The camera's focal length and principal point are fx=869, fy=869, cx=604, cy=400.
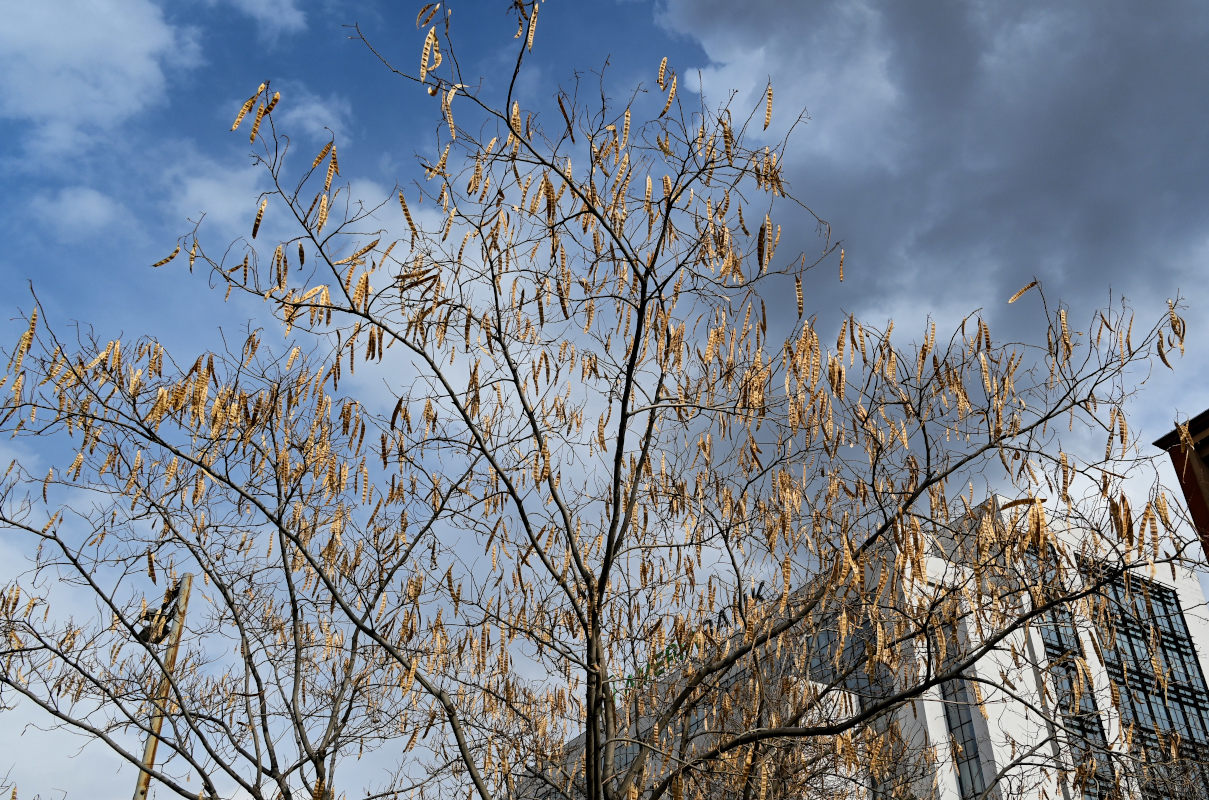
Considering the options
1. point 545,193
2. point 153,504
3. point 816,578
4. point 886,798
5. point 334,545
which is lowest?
point 886,798

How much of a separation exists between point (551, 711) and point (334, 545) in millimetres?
2585

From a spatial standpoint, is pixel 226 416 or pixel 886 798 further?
pixel 886 798

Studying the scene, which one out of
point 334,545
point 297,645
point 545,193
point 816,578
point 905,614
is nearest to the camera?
point 905,614

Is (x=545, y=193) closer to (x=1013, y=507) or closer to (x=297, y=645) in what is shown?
(x=1013, y=507)

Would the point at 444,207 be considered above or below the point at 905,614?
above

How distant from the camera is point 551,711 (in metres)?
8.04

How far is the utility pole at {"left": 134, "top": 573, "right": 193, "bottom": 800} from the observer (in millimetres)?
8133

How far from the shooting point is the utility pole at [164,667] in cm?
813

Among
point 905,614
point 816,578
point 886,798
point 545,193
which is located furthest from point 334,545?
point 886,798

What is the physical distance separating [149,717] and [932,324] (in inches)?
295

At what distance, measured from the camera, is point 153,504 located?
752 centimetres

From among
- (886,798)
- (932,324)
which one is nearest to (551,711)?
(886,798)

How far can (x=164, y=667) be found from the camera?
8.15 meters

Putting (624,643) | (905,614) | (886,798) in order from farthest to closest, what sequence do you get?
(886,798), (624,643), (905,614)
